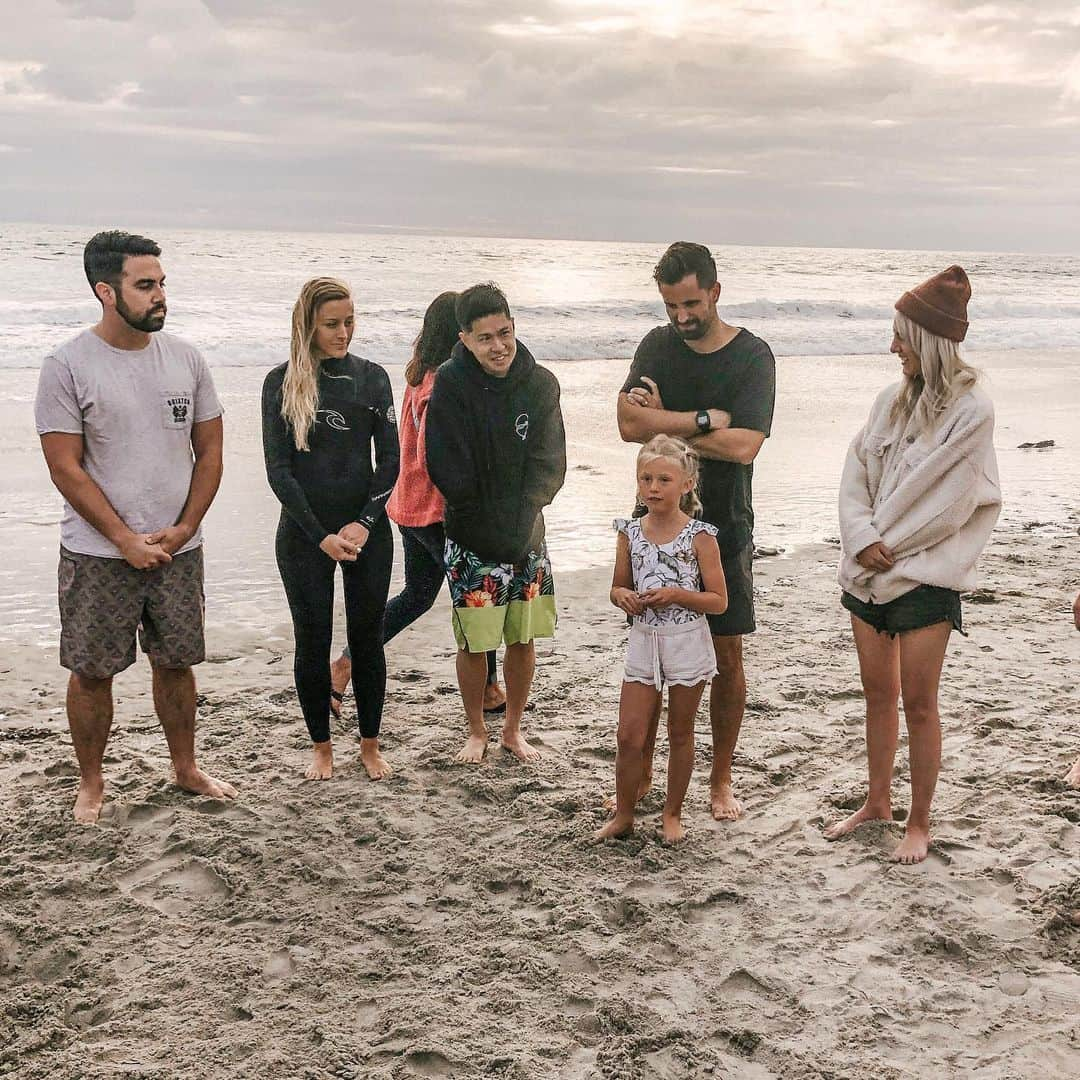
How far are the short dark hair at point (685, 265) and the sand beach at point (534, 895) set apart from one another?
188 cm

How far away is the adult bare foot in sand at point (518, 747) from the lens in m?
4.36

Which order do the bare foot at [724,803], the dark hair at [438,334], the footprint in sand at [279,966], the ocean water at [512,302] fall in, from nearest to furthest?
the footprint in sand at [279,966], the bare foot at [724,803], the dark hair at [438,334], the ocean water at [512,302]

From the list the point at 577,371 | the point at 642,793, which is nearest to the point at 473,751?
the point at 642,793

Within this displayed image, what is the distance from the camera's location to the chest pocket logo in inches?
147

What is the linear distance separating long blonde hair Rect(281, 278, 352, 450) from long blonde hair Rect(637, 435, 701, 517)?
4.18ft

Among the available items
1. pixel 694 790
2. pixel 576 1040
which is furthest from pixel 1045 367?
pixel 576 1040

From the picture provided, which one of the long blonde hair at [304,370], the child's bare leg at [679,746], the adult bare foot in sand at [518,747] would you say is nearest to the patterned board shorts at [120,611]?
the long blonde hair at [304,370]

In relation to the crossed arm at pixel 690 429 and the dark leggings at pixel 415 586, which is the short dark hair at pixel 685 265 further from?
the dark leggings at pixel 415 586

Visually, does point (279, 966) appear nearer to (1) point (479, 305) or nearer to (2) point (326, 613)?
(2) point (326, 613)

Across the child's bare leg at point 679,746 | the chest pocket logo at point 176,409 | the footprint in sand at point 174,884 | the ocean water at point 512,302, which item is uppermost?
the ocean water at point 512,302

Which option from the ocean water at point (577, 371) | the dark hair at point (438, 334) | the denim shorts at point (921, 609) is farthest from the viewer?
the ocean water at point (577, 371)

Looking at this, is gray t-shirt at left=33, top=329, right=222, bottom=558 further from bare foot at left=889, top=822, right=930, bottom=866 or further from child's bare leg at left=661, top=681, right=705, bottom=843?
bare foot at left=889, top=822, right=930, bottom=866

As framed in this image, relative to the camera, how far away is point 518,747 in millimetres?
4387

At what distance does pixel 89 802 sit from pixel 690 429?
250cm
